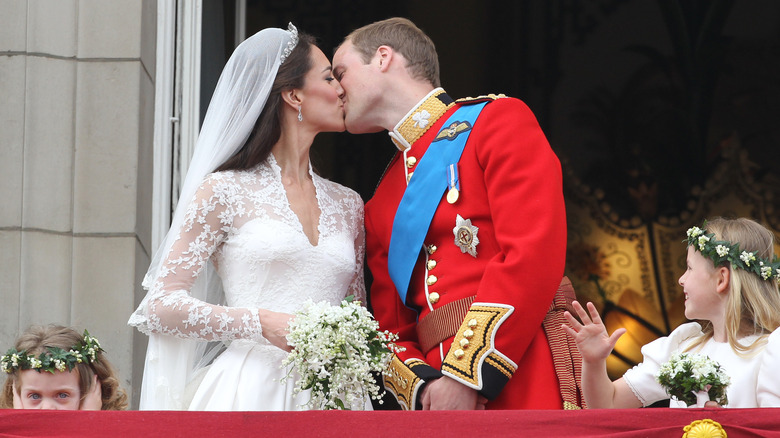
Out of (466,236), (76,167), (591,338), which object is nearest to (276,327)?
(466,236)

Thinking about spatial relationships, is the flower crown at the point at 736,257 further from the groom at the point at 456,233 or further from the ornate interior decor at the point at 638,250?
the ornate interior decor at the point at 638,250

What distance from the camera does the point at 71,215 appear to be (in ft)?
15.8

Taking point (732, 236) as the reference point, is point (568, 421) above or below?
below

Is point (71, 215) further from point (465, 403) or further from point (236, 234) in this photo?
point (465, 403)

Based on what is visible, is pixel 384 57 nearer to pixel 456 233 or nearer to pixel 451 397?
pixel 456 233

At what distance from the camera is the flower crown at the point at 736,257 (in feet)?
12.2

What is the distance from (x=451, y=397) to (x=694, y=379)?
684 mm

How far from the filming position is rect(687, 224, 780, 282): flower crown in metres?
3.72

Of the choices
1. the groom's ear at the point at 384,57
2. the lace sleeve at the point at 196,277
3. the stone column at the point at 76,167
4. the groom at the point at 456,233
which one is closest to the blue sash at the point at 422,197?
the groom at the point at 456,233

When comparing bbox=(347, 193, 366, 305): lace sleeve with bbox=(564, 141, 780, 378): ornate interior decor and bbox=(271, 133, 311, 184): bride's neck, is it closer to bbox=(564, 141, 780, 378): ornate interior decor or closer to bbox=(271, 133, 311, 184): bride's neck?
bbox=(271, 133, 311, 184): bride's neck

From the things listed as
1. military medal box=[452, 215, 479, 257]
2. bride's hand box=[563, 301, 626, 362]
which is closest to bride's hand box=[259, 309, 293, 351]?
military medal box=[452, 215, 479, 257]

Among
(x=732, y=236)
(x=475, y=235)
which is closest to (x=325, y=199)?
(x=475, y=235)

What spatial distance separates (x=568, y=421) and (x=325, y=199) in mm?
1497

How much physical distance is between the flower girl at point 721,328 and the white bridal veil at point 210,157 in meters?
1.16
